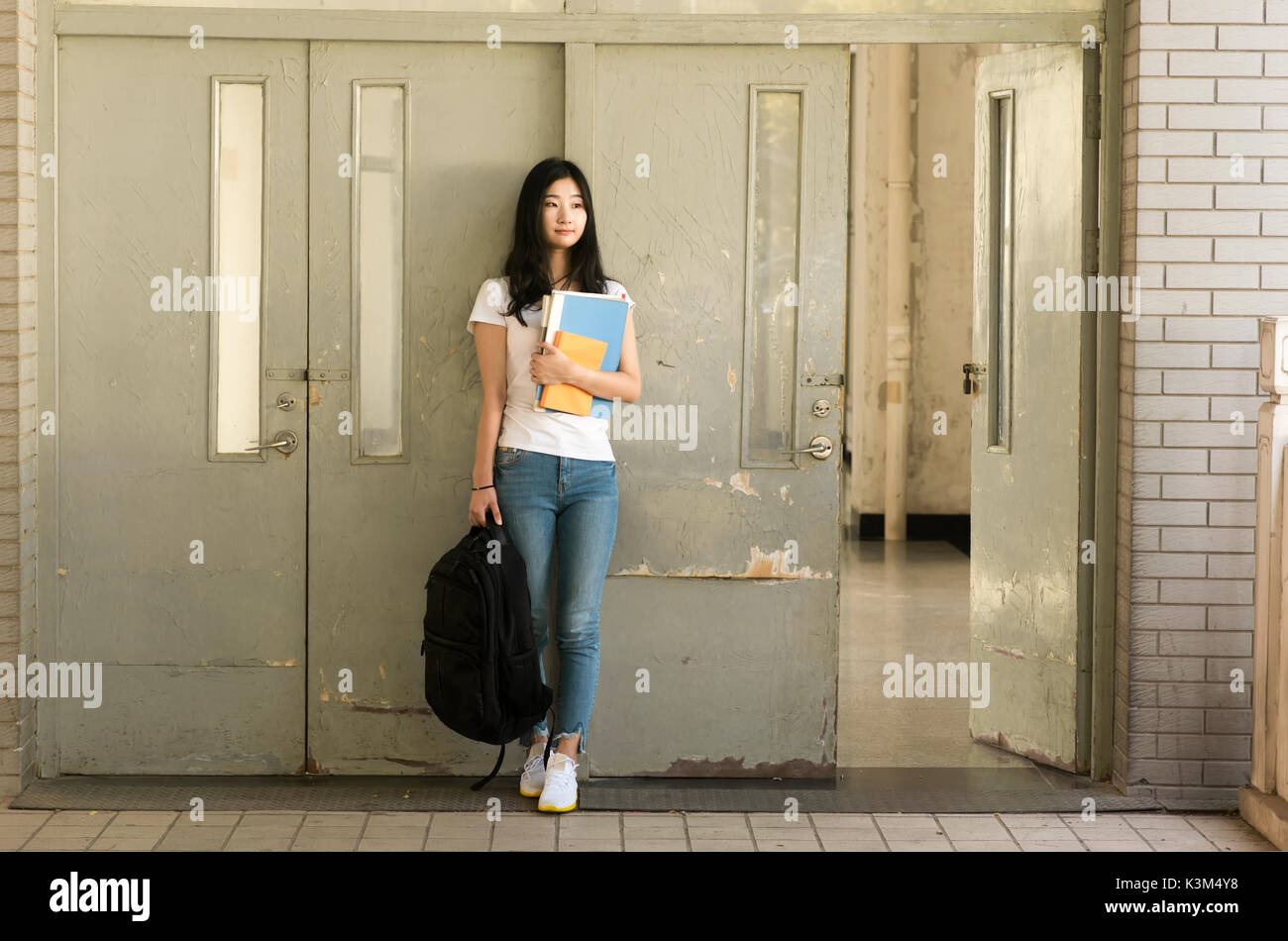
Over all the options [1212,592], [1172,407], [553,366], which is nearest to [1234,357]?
[1172,407]

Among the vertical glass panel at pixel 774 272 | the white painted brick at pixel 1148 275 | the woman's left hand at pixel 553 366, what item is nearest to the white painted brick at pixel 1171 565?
the white painted brick at pixel 1148 275

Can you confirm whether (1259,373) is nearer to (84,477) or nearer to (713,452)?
(713,452)

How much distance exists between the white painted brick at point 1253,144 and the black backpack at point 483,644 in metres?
2.39

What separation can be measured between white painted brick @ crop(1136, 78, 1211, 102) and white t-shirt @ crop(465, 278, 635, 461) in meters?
1.89

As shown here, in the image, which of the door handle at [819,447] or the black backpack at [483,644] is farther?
the door handle at [819,447]

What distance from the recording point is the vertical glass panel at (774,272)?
13.8 feet

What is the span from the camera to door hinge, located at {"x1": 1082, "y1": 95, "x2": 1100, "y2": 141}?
421cm

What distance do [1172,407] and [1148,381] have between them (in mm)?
103

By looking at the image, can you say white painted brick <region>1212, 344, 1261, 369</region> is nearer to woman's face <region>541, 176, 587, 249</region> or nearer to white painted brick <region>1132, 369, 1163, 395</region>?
white painted brick <region>1132, 369, 1163, 395</region>

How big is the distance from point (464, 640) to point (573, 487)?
55 centimetres

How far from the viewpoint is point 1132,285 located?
13.5ft

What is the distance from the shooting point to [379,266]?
13.8ft

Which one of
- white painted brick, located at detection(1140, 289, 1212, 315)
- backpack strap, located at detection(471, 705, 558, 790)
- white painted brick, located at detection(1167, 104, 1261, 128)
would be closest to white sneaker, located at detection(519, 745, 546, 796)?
backpack strap, located at detection(471, 705, 558, 790)

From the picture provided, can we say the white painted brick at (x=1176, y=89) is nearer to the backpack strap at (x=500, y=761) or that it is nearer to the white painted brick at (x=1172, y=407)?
the white painted brick at (x=1172, y=407)
